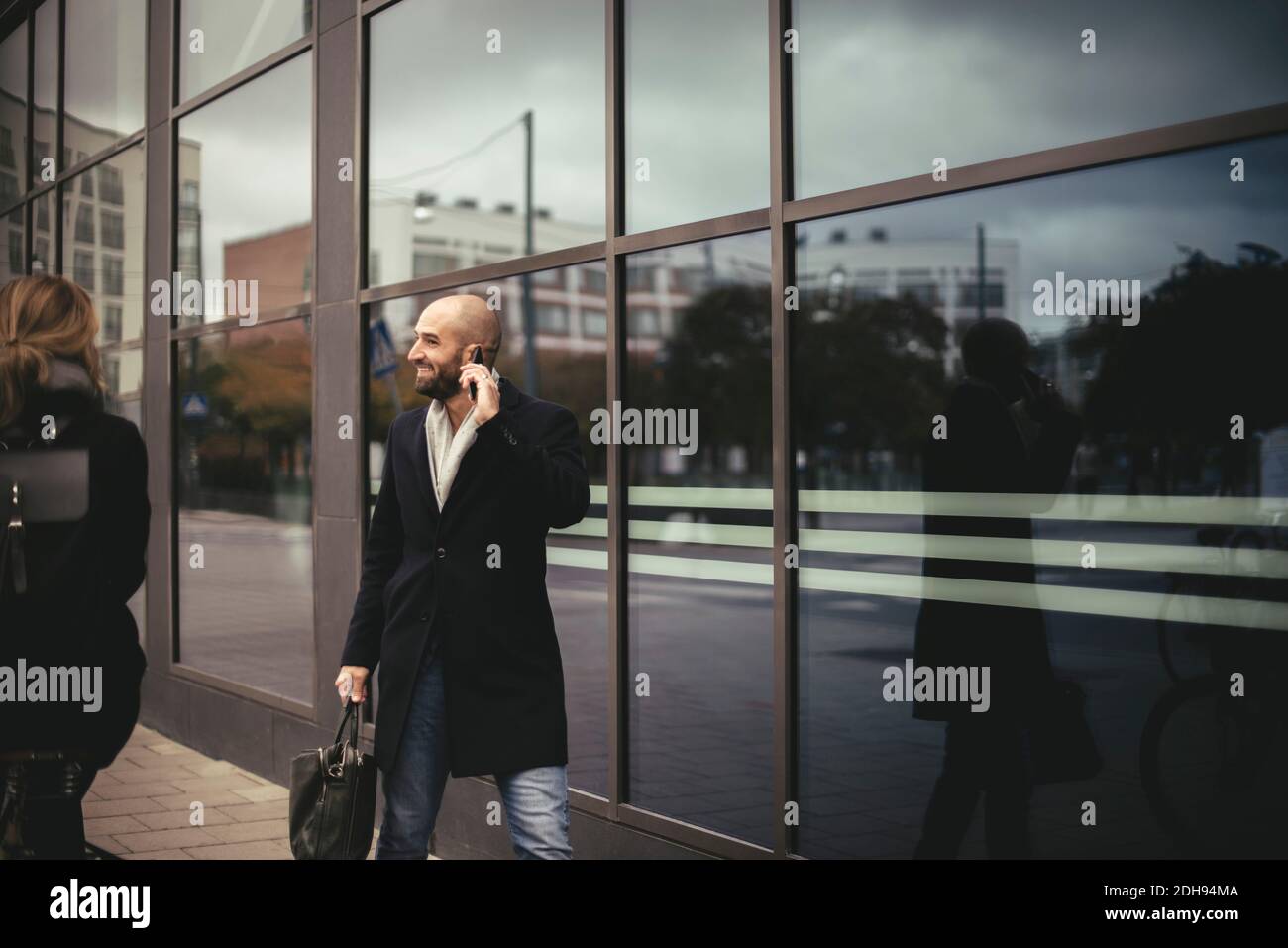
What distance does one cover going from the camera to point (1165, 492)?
3.40 metres

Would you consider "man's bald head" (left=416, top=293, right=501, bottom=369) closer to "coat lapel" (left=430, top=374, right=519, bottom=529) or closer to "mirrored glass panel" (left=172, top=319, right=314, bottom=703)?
"coat lapel" (left=430, top=374, right=519, bottom=529)

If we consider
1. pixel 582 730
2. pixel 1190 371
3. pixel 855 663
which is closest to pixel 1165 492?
pixel 1190 371

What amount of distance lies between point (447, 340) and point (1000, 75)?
180cm

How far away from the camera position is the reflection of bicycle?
3191 mm

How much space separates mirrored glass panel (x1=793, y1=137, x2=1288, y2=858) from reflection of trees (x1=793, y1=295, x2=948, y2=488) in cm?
2

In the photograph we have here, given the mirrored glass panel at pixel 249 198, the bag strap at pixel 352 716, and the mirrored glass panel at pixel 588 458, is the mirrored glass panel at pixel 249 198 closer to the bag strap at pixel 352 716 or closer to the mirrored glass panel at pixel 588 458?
the mirrored glass panel at pixel 588 458

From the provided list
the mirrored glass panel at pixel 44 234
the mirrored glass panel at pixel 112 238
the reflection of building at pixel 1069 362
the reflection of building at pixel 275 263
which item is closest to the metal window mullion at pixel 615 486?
the reflection of building at pixel 1069 362

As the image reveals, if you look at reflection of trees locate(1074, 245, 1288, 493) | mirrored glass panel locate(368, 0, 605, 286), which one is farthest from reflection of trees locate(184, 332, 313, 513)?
reflection of trees locate(1074, 245, 1288, 493)

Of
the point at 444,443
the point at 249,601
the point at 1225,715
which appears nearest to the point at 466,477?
the point at 444,443

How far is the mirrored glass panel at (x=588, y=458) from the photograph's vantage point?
208 inches

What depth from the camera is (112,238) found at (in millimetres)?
9695

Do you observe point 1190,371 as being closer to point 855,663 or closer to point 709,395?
point 855,663

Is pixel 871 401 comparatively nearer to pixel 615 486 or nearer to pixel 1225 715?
pixel 615 486

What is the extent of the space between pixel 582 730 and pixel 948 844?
2185 millimetres
